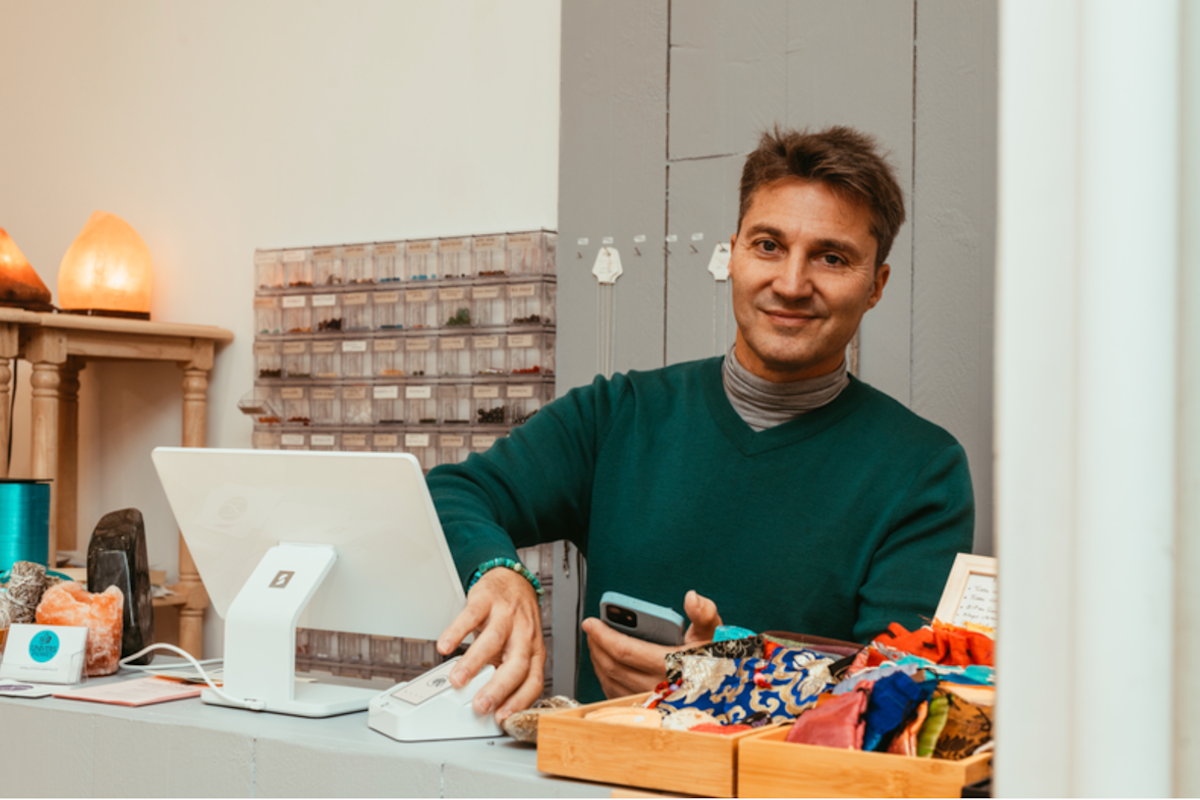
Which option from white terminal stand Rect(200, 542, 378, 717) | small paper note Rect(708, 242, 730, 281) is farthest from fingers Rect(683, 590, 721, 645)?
small paper note Rect(708, 242, 730, 281)

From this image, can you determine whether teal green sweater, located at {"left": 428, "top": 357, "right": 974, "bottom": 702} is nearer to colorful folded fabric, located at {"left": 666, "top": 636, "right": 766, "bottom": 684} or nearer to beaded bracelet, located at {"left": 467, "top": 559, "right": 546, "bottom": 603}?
beaded bracelet, located at {"left": 467, "top": 559, "right": 546, "bottom": 603}

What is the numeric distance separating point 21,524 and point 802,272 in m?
1.34

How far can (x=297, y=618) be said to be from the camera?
128 cm

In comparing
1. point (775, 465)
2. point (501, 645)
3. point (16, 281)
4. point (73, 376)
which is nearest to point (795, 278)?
point (775, 465)

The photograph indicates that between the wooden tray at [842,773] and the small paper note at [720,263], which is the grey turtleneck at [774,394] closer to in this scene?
the small paper note at [720,263]

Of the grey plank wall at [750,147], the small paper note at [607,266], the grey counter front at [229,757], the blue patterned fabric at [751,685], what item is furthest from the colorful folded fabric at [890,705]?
the small paper note at [607,266]

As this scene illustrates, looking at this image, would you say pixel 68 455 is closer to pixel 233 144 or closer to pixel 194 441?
pixel 194 441

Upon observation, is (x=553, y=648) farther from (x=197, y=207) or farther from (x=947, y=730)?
(x=947, y=730)

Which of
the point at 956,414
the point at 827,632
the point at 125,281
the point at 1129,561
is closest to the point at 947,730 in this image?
the point at 1129,561

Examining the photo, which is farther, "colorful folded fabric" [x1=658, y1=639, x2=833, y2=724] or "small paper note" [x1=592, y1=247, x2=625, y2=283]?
"small paper note" [x1=592, y1=247, x2=625, y2=283]

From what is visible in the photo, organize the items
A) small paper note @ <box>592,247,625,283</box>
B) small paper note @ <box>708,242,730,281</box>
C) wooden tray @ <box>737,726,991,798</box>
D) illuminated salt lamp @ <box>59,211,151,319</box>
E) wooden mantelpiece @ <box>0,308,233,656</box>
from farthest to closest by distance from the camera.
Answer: illuminated salt lamp @ <box>59,211,151,319</box> → wooden mantelpiece @ <box>0,308,233,656</box> → small paper note @ <box>592,247,625,283</box> → small paper note @ <box>708,242,730,281</box> → wooden tray @ <box>737,726,991,798</box>

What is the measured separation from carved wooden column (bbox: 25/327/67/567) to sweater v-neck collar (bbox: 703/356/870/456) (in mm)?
1919

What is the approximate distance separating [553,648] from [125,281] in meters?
1.66

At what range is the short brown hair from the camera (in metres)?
1.63
